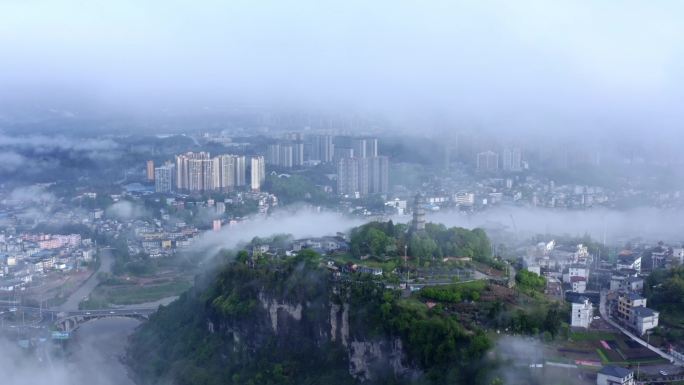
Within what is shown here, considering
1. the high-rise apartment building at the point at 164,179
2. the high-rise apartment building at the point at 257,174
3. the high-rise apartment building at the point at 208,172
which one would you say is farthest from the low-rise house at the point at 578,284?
the high-rise apartment building at the point at 164,179

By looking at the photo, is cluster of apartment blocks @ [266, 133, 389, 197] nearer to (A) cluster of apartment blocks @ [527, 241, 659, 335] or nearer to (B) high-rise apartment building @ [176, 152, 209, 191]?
(B) high-rise apartment building @ [176, 152, 209, 191]

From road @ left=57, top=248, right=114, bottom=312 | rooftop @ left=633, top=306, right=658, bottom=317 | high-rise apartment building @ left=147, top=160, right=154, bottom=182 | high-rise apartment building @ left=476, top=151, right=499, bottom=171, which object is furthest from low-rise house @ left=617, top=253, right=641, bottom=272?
high-rise apartment building @ left=147, top=160, right=154, bottom=182

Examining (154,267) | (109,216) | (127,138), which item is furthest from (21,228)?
(127,138)

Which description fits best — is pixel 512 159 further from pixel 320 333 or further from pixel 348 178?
pixel 320 333

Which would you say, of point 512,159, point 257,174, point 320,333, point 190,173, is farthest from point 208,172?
point 320,333

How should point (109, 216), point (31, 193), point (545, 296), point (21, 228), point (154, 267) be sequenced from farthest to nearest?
point (31, 193), point (109, 216), point (21, 228), point (154, 267), point (545, 296)

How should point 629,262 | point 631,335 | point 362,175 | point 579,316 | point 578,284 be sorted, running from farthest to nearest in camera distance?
point 362,175 < point 629,262 < point 578,284 < point 579,316 < point 631,335

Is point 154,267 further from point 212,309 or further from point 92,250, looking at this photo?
point 212,309
